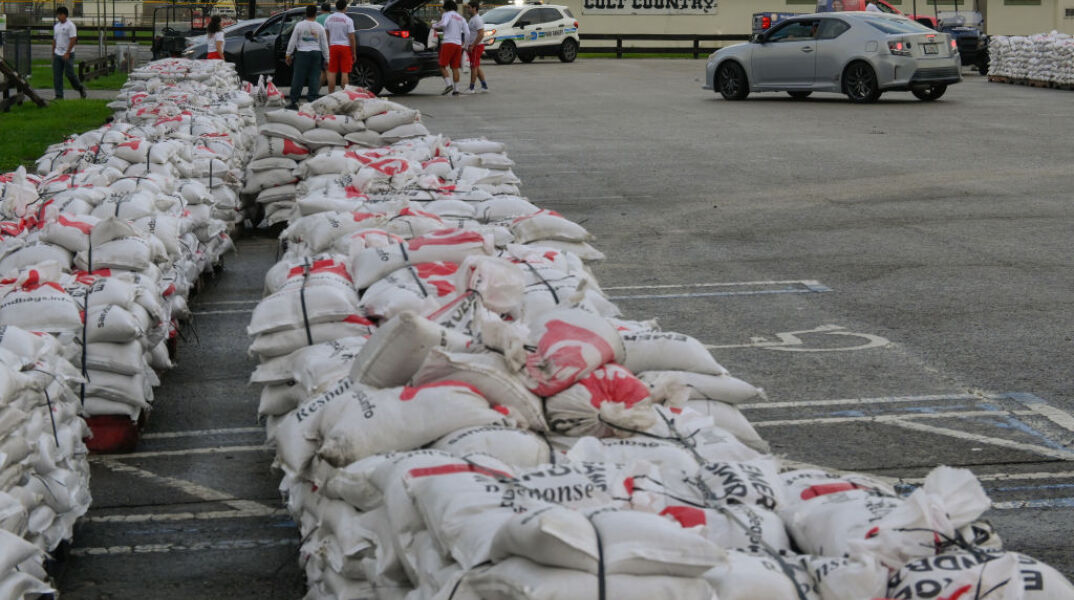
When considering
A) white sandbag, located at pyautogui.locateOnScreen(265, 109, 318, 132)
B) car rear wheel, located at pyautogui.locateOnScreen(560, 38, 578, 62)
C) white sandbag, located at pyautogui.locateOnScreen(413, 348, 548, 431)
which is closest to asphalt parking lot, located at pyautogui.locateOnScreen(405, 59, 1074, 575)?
white sandbag, located at pyautogui.locateOnScreen(413, 348, 548, 431)

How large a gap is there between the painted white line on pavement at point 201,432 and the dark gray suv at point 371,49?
21.1 m

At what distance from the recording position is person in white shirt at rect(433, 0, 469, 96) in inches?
1149

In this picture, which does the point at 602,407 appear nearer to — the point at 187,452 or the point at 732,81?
the point at 187,452

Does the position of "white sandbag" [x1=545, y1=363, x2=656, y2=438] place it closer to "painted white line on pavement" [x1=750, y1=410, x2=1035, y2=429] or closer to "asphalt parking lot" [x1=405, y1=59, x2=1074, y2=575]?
"asphalt parking lot" [x1=405, y1=59, x2=1074, y2=575]

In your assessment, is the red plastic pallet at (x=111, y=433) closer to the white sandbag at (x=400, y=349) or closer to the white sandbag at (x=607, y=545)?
the white sandbag at (x=400, y=349)

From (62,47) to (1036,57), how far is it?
800 inches

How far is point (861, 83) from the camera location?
26.1 m

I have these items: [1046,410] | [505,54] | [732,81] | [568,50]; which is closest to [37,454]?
[1046,410]

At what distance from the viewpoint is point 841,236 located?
13.0 meters

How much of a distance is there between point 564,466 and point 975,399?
446 centimetres

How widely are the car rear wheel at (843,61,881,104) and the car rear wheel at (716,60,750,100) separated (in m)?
2.17

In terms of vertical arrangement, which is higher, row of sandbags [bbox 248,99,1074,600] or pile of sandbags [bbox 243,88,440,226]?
pile of sandbags [bbox 243,88,440,226]

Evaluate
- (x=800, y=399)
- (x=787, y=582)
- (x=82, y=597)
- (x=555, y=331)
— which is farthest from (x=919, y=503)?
(x=800, y=399)

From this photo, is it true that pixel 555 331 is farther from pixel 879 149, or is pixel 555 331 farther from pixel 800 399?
pixel 879 149
